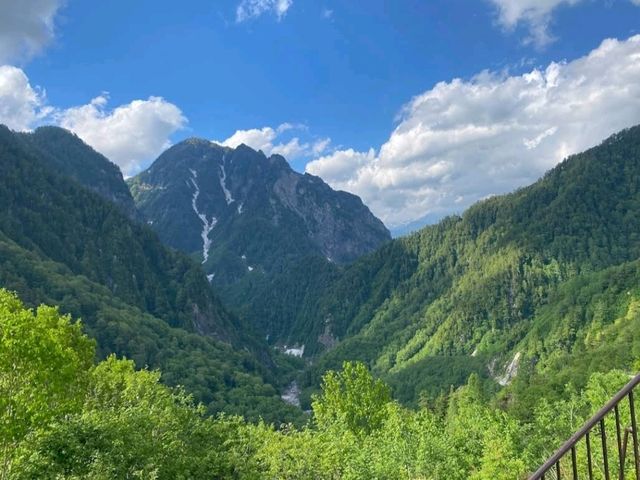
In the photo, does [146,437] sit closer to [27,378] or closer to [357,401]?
[27,378]

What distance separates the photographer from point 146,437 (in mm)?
34000

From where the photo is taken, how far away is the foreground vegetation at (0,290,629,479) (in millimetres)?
27984

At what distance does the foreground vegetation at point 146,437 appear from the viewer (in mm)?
27984

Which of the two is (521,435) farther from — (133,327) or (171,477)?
(133,327)

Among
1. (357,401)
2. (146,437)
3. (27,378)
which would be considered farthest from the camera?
(357,401)

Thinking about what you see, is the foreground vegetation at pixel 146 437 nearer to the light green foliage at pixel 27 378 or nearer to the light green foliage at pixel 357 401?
the light green foliage at pixel 27 378

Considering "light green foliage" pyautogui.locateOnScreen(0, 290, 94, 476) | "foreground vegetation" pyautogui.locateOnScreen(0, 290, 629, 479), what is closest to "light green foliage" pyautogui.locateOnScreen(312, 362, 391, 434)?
"foreground vegetation" pyautogui.locateOnScreen(0, 290, 629, 479)

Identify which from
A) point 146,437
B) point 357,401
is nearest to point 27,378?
point 146,437

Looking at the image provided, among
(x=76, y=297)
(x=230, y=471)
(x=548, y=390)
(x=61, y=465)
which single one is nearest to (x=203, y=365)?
(x=76, y=297)

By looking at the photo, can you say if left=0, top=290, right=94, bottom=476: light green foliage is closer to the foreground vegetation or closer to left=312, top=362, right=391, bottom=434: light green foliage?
the foreground vegetation

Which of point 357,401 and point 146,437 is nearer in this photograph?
point 146,437

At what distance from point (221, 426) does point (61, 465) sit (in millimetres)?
21558

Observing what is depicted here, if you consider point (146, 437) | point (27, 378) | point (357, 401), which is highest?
point (27, 378)

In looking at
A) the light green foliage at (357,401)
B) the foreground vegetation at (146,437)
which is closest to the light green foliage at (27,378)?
the foreground vegetation at (146,437)
